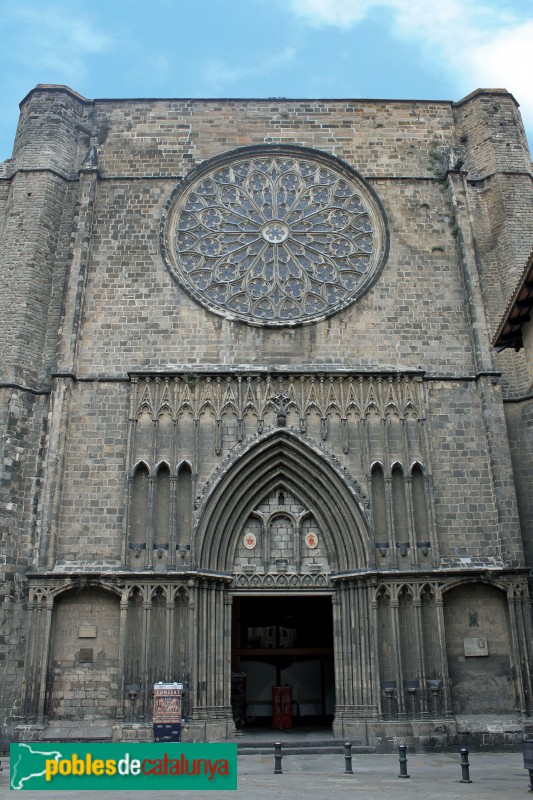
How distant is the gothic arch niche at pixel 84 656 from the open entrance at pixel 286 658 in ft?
13.4

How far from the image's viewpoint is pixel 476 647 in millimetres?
14641

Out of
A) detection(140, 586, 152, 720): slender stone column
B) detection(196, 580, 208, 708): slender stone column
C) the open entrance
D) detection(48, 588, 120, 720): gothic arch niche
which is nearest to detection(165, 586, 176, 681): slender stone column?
detection(140, 586, 152, 720): slender stone column

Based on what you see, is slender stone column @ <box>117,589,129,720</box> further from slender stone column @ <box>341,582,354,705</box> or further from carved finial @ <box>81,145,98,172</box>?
carved finial @ <box>81,145,98,172</box>

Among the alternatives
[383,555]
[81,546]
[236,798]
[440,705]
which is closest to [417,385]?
[383,555]

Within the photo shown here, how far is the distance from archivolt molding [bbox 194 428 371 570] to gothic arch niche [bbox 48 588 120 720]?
2234mm

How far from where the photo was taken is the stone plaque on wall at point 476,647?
14.6 metres

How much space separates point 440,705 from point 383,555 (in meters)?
2.95

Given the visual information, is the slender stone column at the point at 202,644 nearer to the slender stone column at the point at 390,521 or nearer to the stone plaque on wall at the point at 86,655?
the stone plaque on wall at the point at 86,655

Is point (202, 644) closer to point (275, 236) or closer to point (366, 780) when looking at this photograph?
point (366, 780)

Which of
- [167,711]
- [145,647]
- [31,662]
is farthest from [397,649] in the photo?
[31,662]

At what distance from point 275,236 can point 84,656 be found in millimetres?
10492

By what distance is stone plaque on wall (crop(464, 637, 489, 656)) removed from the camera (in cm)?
1460

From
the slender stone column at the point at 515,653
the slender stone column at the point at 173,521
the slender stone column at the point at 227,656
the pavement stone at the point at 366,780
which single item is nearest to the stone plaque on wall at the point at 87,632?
the slender stone column at the point at 173,521

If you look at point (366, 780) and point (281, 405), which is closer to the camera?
point (366, 780)
